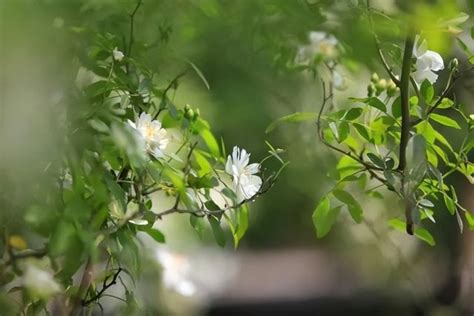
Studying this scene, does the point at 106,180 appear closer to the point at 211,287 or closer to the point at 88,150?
the point at 88,150

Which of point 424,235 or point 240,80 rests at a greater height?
point 424,235

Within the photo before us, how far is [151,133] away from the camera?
1013 millimetres

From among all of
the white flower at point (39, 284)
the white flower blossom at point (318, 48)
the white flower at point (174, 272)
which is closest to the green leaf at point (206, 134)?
the white flower blossom at point (318, 48)

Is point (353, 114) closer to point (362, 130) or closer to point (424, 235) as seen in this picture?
point (362, 130)

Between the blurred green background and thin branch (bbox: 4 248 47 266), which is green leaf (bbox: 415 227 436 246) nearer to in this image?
the blurred green background

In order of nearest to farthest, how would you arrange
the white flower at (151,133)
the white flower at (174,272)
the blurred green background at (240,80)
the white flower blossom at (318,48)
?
the blurred green background at (240,80) → the white flower at (151,133) → the white flower blossom at (318,48) → the white flower at (174,272)

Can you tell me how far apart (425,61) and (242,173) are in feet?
0.84

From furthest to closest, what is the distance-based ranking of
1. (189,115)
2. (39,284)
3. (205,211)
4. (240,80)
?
(240,80), (189,115), (205,211), (39,284)

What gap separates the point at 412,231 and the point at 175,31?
49 cm

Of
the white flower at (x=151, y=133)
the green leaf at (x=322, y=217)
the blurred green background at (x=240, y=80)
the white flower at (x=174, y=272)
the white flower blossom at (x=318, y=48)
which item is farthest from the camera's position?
the white flower at (x=174, y=272)

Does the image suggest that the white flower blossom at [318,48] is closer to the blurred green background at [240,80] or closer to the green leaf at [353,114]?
the blurred green background at [240,80]

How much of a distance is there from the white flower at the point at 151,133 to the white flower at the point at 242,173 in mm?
92

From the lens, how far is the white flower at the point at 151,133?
1003 mm

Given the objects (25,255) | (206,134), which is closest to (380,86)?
(206,134)
